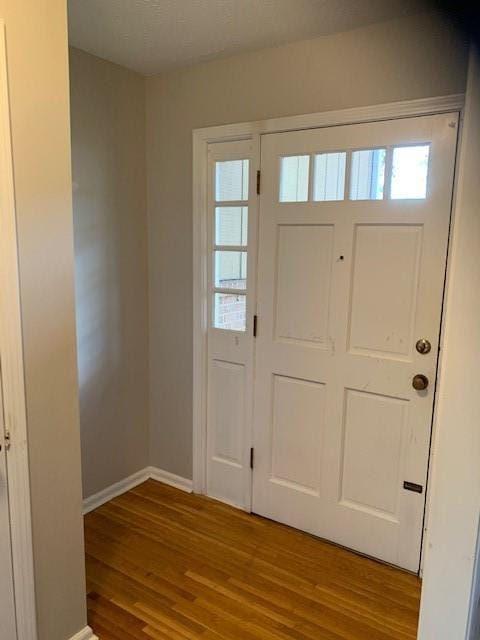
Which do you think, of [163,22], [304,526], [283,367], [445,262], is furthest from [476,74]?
[304,526]

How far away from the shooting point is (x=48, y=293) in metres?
1.53

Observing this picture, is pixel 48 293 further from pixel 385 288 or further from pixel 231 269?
pixel 385 288

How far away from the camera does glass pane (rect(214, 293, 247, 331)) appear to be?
2.59 m

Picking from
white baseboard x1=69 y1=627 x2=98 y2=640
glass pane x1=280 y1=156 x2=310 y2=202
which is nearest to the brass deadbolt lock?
glass pane x1=280 y1=156 x2=310 y2=202

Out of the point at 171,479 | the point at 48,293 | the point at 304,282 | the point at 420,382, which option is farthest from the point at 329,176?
the point at 171,479

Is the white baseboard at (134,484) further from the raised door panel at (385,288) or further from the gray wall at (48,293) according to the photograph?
the raised door panel at (385,288)

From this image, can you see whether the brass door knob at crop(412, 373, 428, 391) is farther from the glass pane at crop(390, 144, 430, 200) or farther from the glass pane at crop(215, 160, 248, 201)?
the glass pane at crop(215, 160, 248, 201)

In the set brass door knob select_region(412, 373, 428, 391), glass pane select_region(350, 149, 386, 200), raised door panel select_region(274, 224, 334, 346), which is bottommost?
brass door knob select_region(412, 373, 428, 391)

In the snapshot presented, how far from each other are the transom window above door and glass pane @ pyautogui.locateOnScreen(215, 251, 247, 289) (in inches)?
15.4

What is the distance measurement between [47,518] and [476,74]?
1.73 m

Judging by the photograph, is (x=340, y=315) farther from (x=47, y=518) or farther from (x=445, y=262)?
(x=47, y=518)

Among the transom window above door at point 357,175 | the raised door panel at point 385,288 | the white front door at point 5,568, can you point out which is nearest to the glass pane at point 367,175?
the transom window above door at point 357,175

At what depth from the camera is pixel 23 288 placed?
57.2 inches

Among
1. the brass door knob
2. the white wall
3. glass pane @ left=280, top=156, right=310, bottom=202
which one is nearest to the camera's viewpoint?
the white wall
